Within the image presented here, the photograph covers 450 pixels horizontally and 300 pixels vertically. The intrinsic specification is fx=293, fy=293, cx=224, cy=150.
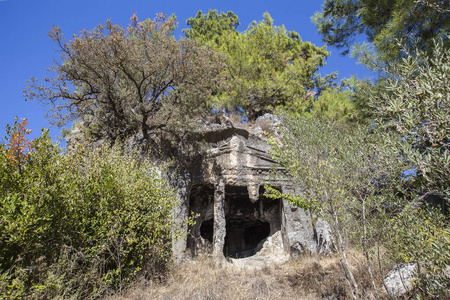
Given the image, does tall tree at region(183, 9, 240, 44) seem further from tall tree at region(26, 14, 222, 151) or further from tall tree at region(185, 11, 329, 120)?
tall tree at region(26, 14, 222, 151)

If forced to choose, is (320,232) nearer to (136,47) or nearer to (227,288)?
(227,288)

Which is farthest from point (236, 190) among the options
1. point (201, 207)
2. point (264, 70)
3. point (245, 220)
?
point (264, 70)

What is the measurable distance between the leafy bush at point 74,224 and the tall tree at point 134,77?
408 cm

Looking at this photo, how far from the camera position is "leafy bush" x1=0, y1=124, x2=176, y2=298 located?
4.91 meters

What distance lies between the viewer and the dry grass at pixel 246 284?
20.6 feet

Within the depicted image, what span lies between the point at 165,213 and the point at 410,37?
7.74m

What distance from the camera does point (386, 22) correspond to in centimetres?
823

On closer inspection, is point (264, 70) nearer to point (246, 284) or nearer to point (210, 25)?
point (210, 25)

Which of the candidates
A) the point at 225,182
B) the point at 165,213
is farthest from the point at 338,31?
the point at 165,213

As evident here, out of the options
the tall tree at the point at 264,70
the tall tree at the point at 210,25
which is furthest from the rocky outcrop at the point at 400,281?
the tall tree at the point at 210,25

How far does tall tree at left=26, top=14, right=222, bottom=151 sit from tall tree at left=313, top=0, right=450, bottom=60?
14.7 ft

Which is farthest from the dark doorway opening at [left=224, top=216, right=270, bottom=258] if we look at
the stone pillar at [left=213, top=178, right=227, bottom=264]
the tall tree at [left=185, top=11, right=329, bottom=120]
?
the tall tree at [left=185, top=11, right=329, bottom=120]

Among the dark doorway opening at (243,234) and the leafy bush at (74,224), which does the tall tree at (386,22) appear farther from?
the dark doorway opening at (243,234)

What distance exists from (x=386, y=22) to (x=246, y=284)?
8.07m
